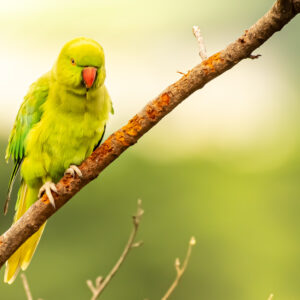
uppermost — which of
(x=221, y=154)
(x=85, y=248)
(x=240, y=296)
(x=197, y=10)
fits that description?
(x=197, y=10)

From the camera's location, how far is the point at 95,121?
3.94 metres

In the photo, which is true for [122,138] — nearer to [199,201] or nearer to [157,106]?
[157,106]

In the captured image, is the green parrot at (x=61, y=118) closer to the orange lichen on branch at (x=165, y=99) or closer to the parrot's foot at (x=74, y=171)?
the parrot's foot at (x=74, y=171)

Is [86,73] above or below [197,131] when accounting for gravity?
below

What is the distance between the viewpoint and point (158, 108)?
3092mm

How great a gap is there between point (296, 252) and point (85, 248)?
541cm

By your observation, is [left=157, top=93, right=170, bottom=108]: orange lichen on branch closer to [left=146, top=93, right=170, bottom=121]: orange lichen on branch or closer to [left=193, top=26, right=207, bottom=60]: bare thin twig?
[left=146, top=93, right=170, bottom=121]: orange lichen on branch

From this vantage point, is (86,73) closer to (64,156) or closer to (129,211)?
(64,156)

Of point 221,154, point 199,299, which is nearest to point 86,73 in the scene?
point 199,299

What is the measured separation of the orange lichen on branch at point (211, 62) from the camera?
3.01 metres

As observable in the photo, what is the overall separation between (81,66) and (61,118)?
34 cm

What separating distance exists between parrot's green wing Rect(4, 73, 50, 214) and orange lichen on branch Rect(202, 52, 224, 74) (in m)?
1.25

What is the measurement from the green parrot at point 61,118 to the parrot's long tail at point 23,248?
0.04ft

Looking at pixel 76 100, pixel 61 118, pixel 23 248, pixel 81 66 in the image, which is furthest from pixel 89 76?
pixel 23 248
